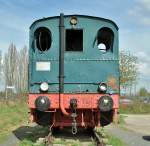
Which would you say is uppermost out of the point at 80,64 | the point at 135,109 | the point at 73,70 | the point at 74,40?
the point at 74,40

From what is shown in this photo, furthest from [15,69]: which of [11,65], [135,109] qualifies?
[135,109]

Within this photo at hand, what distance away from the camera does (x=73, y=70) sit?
13984 mm

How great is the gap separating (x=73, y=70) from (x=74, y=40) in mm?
1284

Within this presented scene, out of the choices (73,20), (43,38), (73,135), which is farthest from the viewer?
(73,135)

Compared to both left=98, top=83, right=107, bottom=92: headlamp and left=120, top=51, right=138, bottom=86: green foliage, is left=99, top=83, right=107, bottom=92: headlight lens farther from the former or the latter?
left=120, top=51, right=138, bottom=86: green foliage

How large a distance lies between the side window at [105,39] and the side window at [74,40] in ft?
1.90

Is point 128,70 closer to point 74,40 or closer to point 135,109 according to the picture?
point 135,109

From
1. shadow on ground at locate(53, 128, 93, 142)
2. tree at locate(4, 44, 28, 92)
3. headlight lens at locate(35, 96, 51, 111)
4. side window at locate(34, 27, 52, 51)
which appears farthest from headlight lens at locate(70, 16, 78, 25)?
tree at locate(4, 44, 28, 92)

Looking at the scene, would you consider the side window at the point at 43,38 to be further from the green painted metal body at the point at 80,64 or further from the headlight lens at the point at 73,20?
the headlight lens at the point at 73,20

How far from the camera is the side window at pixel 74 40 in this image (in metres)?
14.6

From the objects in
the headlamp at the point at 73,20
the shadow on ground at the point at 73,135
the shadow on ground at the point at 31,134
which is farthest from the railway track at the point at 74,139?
the headlamp at the point at 73,20

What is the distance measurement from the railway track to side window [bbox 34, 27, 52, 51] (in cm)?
277

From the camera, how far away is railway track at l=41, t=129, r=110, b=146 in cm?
1348

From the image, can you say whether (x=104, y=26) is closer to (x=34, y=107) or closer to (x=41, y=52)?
(x=41, y=52)
